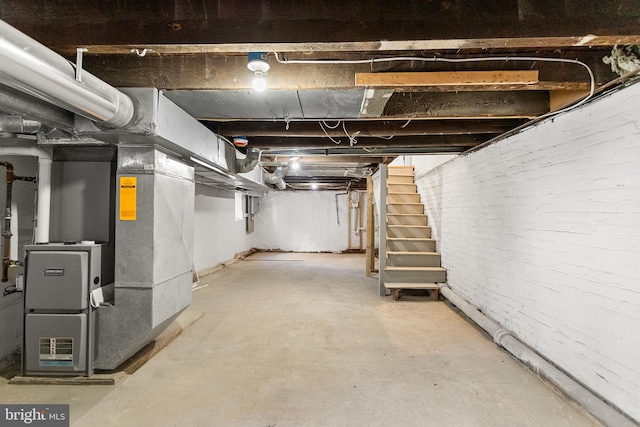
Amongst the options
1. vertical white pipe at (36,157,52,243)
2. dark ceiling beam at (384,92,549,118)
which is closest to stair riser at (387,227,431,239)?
dark ceiling beam at (384,92,549,118)

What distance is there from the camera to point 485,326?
2693mm

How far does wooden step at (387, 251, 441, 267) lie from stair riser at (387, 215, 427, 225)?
577 millimetres

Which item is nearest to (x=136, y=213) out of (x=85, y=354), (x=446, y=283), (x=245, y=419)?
(x=85, y=354)

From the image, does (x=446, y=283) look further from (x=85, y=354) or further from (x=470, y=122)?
(x=85, y=354)

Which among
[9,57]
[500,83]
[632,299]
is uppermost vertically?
[500,83]

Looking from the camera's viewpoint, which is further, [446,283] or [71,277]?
[446,283]

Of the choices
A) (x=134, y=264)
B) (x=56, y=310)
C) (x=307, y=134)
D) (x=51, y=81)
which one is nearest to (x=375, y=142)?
(x=307, y=134)

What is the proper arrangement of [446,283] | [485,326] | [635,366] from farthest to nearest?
[446,283] < [485,326] < [635,366]

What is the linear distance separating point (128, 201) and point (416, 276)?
340 cm

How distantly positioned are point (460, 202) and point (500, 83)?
6.59 ft

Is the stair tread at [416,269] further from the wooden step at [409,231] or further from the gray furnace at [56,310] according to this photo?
the gray furnace at [56,310]

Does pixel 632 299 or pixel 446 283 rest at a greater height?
pixel 632 299

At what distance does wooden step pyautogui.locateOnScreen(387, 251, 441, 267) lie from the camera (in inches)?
161

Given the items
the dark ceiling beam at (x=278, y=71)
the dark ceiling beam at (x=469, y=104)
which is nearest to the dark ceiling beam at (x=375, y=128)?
the dark ceiling beam at (x=469, y=104)
